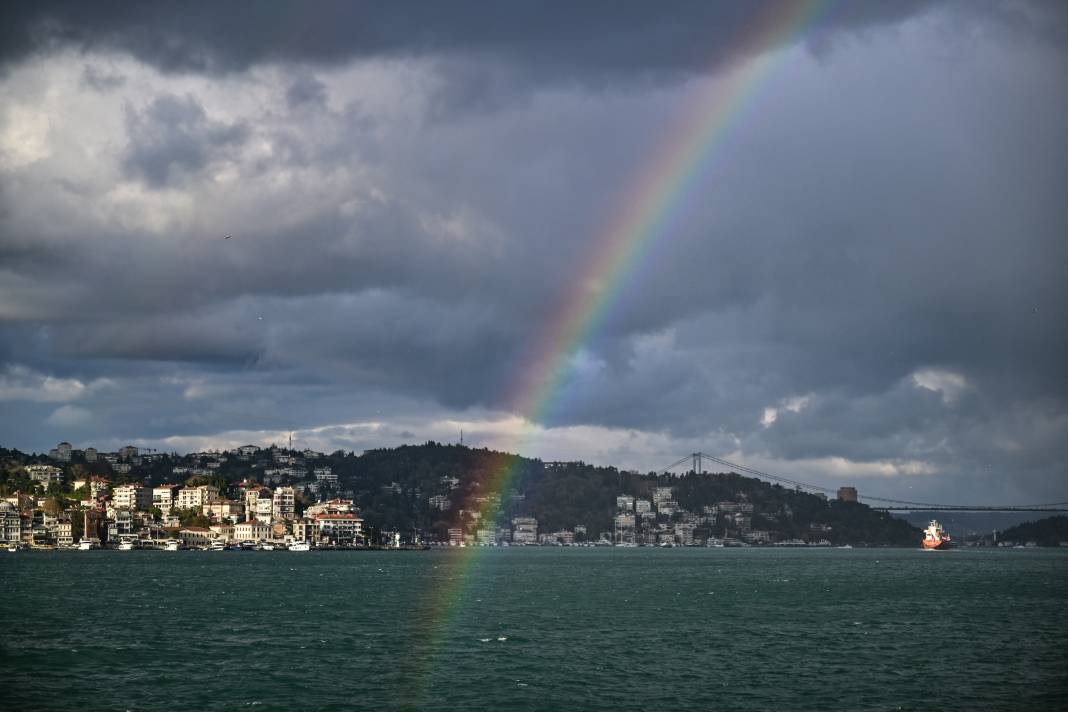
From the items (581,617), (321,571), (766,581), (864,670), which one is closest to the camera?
(864,670)

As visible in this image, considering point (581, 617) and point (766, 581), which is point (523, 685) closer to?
point (581, 617)

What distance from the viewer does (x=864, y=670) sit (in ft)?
189

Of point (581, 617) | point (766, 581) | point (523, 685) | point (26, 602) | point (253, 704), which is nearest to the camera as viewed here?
point (253, 704)

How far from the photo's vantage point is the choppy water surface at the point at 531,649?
50.1 meters

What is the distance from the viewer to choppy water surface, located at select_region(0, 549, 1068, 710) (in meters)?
50.1

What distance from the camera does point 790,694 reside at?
5069 cm

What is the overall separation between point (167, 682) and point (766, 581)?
103m

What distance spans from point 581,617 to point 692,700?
119 feet

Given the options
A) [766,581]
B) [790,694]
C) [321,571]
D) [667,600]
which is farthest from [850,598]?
[321,571]

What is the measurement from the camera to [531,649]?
66125 millimetres

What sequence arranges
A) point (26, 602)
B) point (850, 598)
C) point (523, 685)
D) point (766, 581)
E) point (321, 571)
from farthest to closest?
point (321, 571)
point (766, 581)
point (850, 598)
point (26, 602)
point (523, 685)

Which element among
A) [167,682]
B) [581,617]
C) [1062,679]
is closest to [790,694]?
[1062,679]

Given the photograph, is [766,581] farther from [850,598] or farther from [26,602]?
[26,602]

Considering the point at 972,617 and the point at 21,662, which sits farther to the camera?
the point at 972,617
